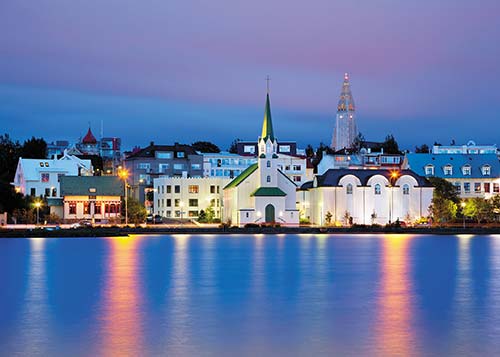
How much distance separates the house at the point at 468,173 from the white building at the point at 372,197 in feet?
42.4

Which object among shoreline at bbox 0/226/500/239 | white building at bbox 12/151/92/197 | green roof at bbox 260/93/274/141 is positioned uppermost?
green roof at bbox 260/93/274/141

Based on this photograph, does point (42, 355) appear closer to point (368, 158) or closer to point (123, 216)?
point (123, 216)

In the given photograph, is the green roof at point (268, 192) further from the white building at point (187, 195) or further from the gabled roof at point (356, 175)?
the white building at point (187, 195)

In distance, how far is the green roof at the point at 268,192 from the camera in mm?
94312

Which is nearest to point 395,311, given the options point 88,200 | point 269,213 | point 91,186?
point 269,213

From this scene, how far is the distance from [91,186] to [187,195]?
13053mm

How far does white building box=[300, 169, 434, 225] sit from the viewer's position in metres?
94.7

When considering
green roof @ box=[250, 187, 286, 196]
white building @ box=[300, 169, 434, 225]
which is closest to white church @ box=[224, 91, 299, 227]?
green roof @ box=[250, 187, 286, 196]

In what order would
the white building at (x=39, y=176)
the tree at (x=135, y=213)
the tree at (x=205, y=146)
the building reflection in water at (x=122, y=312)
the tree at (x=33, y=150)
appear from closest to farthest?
the building reflection in water at (x=122, y=312) < the tree at (x=135, y=213) < the white building at (x=39, y=176) < the tree at (x=33, y=150) < the tree at (x=205, y=146)

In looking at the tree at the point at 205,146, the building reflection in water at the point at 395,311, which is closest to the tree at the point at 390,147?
the tree at the point at 205,146

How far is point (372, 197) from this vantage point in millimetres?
95062

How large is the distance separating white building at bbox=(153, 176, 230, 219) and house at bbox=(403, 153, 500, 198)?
26.7m

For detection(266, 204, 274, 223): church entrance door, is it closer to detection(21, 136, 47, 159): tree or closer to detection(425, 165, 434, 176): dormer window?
detection(425, 165, 434, 176): dormer window

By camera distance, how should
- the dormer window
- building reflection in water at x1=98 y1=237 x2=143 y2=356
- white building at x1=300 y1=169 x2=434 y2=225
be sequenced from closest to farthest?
building reflection in water at x1=98 y1=237 x2=143 y2=356 < white building at x1=300 y1=169 x2=434 y2=225 < the dormer window
